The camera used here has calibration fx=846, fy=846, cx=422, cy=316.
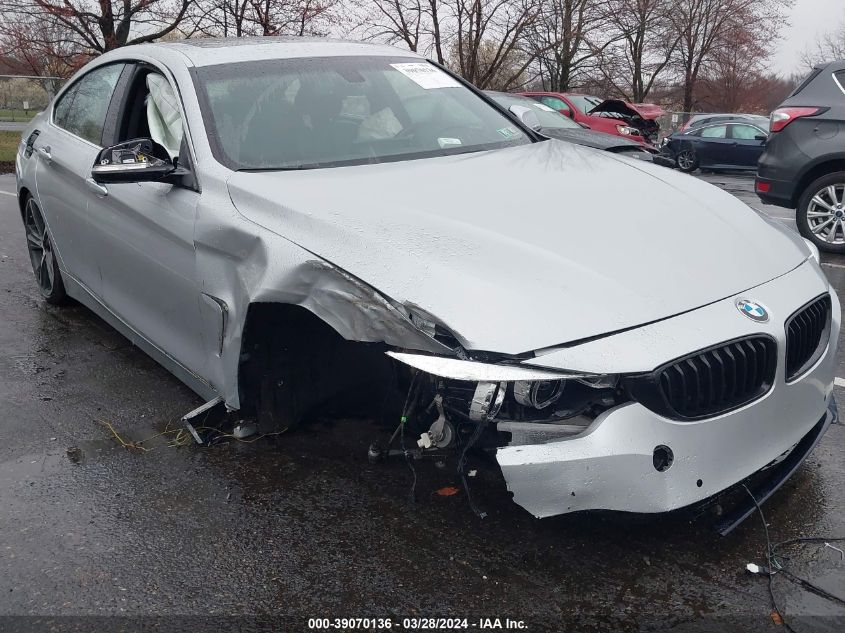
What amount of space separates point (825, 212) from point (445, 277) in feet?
21.4

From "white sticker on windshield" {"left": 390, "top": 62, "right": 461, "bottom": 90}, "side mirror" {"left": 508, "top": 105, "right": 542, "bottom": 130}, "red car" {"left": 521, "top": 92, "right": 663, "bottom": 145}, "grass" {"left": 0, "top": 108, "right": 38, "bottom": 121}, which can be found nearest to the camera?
"white sticker on windshield" {"left": 390, "top": 62, "right": 461, "bottom": 90}

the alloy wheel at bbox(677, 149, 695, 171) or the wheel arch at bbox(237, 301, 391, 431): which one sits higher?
the wheel arch at bbox(237, 301, 391, 431)

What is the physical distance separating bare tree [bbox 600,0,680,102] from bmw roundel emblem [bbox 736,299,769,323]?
115ft

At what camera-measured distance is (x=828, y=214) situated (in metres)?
7.82

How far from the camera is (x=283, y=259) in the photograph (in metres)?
2.84

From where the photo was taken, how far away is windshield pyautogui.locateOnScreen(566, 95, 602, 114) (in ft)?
58.5

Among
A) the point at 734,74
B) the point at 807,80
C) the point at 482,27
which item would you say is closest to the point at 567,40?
the point at 482,27

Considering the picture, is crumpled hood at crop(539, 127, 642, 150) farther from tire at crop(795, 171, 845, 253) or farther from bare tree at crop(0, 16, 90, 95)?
bare tree at crop(0, 16, 90, 95)

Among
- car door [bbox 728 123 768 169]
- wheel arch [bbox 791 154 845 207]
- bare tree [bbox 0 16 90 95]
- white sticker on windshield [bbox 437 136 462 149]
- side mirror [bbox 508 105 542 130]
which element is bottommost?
car door [bbox 728 123 768 169]

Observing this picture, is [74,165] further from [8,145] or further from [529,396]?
[8,145]

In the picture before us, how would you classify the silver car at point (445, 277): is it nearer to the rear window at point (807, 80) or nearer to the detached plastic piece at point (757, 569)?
the detached plastic piece at point (757, 569)

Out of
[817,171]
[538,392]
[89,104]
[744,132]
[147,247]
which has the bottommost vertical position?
[744,132]

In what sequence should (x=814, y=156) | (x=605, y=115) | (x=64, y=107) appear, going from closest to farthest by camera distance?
(x=64, y=107) → (x=814, y=156) → (x=605, y=115)

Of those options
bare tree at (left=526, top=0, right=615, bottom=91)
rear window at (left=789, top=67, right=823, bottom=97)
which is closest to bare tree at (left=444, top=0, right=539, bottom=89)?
bare tree at (left=526, top=0, right=615, bottom=91)
